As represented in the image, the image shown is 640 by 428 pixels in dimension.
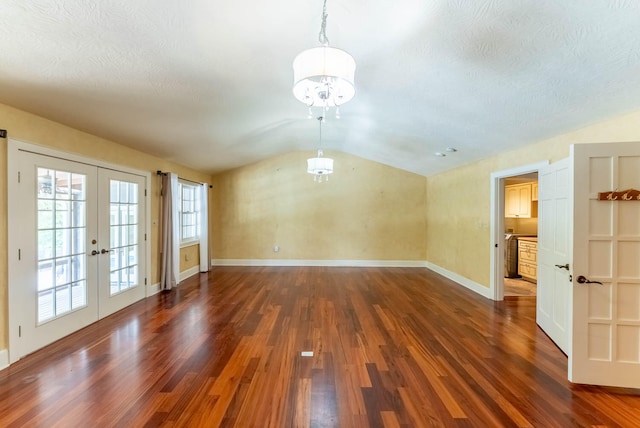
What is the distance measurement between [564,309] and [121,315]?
18.0 ft

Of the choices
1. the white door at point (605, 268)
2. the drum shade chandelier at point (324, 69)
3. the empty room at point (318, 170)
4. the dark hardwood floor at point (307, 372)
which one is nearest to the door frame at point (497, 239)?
the empty room at point (318, 170)

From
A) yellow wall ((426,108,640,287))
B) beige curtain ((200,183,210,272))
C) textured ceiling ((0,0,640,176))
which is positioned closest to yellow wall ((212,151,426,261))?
yellow wall ((426,108,640,287))

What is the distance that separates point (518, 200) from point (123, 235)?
26.3ft

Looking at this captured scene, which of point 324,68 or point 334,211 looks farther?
point 334,211

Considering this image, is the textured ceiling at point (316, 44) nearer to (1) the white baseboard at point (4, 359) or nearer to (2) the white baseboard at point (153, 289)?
(1) the white baseboard at point (4, 359)

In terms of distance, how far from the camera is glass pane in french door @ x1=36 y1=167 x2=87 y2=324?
303 centimetres

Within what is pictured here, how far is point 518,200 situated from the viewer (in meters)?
6.59

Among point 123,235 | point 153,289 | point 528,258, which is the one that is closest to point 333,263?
point 153,289

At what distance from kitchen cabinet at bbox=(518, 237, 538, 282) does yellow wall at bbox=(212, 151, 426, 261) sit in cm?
217

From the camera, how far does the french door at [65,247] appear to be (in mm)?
2787

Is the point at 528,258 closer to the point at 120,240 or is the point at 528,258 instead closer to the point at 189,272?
the point at 189,272

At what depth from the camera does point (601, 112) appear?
268 centimetres

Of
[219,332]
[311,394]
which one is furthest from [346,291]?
[311,394]

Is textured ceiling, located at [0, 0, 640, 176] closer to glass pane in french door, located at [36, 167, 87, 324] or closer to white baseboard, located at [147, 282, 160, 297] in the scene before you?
glass pane in french door, located at [36, 167, 87, 324]
